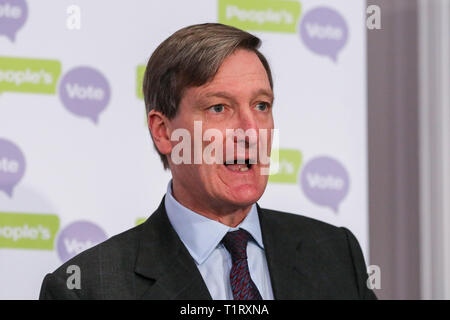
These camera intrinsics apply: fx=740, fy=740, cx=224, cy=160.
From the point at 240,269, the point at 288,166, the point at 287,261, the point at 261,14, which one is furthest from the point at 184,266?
the point at 261,14

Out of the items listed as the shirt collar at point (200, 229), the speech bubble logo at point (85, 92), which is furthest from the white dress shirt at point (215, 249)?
the speech bubble logo at point (85, 92)

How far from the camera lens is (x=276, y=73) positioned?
7.39 ft

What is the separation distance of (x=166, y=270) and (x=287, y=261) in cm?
28

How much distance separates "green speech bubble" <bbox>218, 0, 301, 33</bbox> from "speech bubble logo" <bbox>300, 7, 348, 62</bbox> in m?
0.04

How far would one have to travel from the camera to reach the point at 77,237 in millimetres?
2105

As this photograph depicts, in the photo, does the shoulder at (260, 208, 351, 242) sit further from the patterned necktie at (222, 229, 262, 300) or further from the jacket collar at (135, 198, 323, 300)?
the patterned necktie at (222, 229, 262, 300)

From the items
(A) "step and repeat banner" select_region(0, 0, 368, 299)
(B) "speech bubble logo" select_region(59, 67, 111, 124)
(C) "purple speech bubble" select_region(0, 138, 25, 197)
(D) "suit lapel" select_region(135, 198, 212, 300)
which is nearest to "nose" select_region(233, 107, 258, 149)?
(D) "suit lapel" select_region(135, 198, 212, 300)

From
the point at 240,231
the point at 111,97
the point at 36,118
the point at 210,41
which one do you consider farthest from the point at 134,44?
the point at 240,231

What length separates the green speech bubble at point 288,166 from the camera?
2217 millimetres

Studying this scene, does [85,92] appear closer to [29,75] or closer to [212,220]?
[29,75]

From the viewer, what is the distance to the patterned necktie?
163 cm

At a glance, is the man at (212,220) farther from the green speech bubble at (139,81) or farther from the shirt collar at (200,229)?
the green speech bubble at (139,81)

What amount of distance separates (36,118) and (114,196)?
314 mm

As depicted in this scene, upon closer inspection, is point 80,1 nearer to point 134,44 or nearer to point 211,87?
point 134,44
